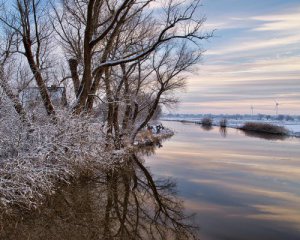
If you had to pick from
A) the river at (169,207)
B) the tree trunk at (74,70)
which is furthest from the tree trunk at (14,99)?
the tree trunk at (74,70)

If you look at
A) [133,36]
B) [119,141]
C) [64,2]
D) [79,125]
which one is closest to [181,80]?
[133,36]

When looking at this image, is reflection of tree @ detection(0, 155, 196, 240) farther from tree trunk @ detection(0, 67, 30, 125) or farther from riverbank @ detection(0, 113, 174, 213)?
tree trunk @ detection(0, 67, 30, 125)

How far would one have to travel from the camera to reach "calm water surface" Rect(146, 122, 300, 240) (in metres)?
9.67

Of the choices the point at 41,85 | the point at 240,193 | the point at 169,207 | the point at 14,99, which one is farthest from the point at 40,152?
the point at 240,193

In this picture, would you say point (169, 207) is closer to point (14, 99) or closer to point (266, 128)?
point (14, 99)

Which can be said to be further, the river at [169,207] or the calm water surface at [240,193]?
the calm water surface at [240,193]

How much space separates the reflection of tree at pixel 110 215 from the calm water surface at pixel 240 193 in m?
0.65

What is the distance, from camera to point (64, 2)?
2153cm

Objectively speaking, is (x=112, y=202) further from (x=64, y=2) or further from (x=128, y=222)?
(x=64, y=2)

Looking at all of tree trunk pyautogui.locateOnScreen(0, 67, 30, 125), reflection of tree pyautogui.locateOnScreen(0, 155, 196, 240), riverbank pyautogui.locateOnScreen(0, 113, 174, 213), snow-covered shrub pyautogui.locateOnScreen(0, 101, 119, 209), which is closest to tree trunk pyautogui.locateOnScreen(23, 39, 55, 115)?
snow-covered shrub pyautogui.locateOnScreen(0, 101, 119, 209)

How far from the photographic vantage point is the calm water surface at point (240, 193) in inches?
381

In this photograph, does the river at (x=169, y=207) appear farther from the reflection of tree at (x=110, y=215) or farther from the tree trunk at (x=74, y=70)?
the tree trunk at (x=74, y=70)

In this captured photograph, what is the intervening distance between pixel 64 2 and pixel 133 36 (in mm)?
5657

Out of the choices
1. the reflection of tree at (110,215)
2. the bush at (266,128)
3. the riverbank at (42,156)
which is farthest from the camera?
the bush at (266,128)
